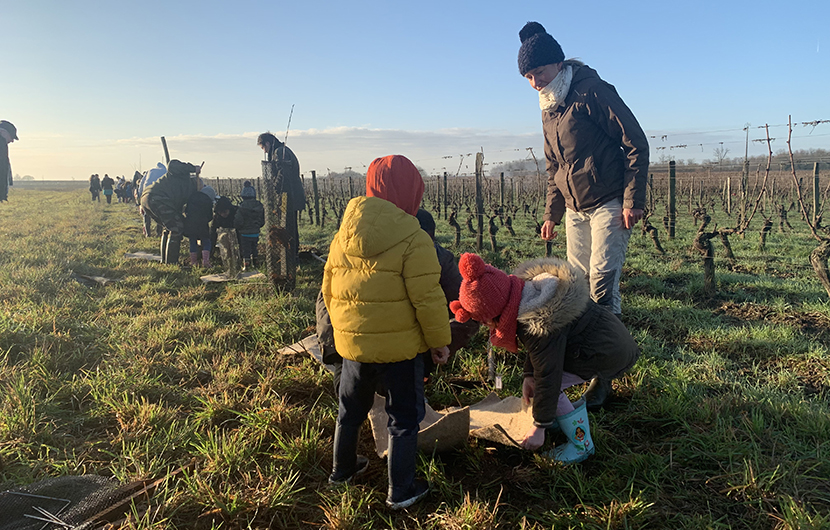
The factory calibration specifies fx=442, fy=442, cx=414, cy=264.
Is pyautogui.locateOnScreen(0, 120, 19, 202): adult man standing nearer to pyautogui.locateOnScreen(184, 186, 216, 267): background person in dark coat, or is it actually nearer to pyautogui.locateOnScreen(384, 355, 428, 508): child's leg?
pyautogui.locateOnScreen(184, 186, 216, 267): background person in dark coat

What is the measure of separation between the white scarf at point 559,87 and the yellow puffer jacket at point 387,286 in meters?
1.70

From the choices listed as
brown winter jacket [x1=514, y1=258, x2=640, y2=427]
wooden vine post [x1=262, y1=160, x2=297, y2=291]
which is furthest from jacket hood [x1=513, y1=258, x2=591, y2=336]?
wooden vine post [x1=262, y1=160, x2=297, y2=291]

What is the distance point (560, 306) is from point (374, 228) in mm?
854

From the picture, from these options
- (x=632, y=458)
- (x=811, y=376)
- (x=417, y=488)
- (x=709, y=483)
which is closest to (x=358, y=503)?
(x=417, y=488)

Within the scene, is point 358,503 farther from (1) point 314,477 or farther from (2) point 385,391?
(2) point 385,391

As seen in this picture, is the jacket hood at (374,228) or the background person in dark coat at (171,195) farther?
the background person in dark coat at (171,195)

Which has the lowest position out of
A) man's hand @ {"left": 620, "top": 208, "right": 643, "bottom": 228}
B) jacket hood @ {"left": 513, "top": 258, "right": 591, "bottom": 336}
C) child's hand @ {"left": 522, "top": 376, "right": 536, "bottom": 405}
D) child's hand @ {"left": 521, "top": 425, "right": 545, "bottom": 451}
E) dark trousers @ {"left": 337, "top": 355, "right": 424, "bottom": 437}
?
child's hand @ {"left": 521, "top": 425, "right": 545, "bottom": 451}

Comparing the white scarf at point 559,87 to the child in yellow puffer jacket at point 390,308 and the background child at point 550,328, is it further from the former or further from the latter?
the child in yellow puffer jacket at point 390,308

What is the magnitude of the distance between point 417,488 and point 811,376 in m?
2.71

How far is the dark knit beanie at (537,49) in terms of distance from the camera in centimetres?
269

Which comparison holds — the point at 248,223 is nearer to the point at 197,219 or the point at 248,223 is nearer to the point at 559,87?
the point at 197,219

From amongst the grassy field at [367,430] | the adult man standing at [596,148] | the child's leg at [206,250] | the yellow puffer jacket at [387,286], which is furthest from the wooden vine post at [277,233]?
the yellow puffer jacket at [387,286]

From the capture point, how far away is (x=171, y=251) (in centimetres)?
692

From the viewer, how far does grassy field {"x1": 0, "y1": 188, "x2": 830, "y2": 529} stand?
1.76m
